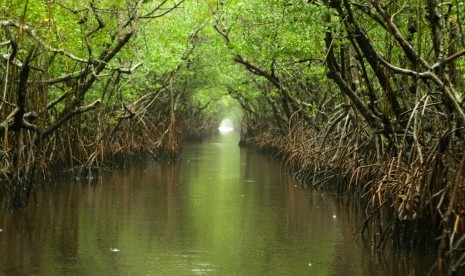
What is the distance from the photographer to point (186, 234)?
958cm

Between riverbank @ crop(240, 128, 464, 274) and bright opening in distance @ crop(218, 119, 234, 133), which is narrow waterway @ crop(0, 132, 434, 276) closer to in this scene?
riverbank @ crop(240, 128, 464, 274)

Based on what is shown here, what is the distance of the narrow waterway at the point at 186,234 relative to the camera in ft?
24.9

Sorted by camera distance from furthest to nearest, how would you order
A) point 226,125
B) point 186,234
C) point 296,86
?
point 226,125, point 296,86, point 186,234

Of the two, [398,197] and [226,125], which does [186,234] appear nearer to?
[398,197]

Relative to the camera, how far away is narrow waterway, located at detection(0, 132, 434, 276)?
7.59 metres

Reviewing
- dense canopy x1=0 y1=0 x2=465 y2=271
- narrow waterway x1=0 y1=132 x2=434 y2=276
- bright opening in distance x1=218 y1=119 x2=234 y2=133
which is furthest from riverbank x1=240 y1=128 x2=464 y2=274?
bright opening in distance x1=218 y1=119 x2=234 y2=133

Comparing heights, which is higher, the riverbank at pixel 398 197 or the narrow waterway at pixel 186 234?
the riverbank at pixel 398 197

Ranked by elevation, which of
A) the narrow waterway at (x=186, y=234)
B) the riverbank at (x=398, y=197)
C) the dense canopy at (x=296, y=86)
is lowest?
the narrow waterway at (x=186, y=234)

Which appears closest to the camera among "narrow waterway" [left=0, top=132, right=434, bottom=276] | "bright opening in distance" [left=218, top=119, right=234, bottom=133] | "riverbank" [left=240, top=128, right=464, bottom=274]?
"riverbank" [left=240, top=128, right=464, bottom=274]

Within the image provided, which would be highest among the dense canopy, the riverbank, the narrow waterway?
the dense canopy

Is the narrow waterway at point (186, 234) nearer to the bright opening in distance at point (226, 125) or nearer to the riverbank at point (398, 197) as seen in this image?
the riverbank at point (398, 197)

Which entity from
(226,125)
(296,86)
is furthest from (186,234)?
(226,125)

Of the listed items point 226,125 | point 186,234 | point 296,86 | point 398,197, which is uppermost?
point 296,86

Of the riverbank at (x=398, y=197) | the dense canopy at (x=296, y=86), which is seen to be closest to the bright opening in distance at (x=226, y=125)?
the dense canopy at (x=296, y=86)
